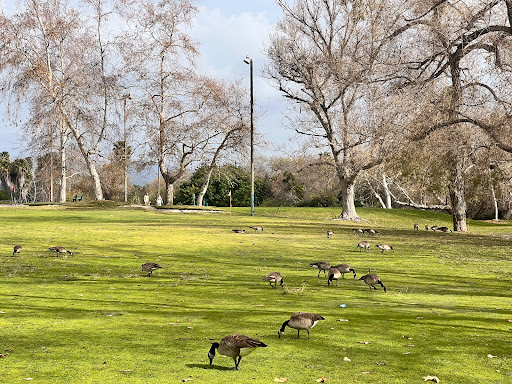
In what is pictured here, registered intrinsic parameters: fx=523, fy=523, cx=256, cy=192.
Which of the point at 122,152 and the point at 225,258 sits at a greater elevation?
the point at 122,152

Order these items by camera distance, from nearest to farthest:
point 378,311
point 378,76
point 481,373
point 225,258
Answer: point 481,373 → point 378,311 → point 225,258 → point 378,76

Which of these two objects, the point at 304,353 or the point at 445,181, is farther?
the point at 445,181

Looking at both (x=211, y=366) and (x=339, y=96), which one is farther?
(x=339, y=96)

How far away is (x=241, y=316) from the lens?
9484 mm

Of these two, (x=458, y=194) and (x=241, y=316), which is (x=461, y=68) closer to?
(x=458, y=194)

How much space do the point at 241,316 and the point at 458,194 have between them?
29389mm

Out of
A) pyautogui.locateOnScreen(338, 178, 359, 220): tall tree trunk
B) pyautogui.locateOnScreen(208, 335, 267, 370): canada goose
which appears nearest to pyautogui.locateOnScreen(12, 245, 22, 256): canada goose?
pyautogui.locateOnScreen(208, 335, 267, 370): canada goose

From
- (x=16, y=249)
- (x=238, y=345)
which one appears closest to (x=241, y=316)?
(x=238, y=345)

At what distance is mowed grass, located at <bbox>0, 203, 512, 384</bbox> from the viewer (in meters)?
6.57

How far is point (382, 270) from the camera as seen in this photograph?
16562 millimetres

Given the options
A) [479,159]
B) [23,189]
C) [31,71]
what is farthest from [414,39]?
[23,189]

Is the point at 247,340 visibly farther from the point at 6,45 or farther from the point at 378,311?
the point at 6,45

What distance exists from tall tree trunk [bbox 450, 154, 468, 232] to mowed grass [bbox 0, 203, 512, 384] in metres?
10.1

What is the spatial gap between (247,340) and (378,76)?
89.0 ft
